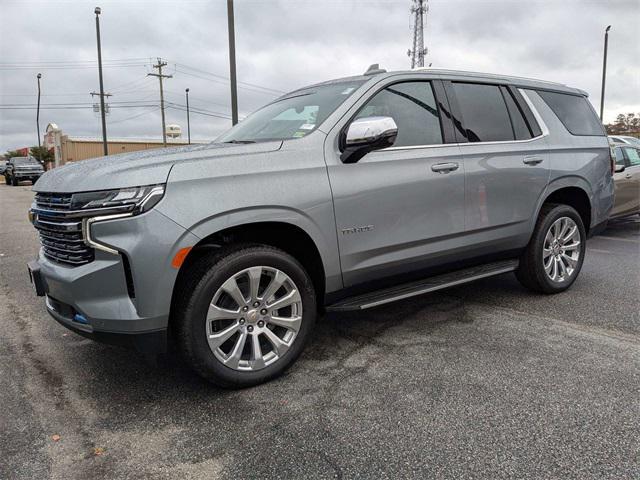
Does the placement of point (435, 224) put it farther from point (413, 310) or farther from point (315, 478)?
point (315, 478)

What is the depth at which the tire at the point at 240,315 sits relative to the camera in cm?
273

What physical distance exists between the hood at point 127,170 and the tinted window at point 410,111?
86 centimetres

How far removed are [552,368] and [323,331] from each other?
1.63m

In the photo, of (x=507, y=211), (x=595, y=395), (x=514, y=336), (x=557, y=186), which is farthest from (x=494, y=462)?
(x=557, y=186)

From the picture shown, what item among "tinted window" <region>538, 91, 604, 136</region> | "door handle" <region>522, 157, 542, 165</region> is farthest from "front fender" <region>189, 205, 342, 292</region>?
"tinted window" <region>538, 91, 604, 136</region>

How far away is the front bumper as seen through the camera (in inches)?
100

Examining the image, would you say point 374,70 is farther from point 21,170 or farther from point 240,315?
point 21,170

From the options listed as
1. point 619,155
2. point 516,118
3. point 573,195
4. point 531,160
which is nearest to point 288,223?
point 531,160

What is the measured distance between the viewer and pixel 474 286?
522 centimetres

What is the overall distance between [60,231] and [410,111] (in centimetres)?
245

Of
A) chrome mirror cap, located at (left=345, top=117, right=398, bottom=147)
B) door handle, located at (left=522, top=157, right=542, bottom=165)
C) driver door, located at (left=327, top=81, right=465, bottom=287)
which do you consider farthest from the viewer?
door handle, located at (left=522, top=157, right=542, bottom=165)

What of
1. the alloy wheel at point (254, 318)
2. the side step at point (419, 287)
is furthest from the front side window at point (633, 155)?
the alloy wheel at point (254, 318)

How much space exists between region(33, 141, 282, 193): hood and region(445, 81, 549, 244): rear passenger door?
1.63 metres

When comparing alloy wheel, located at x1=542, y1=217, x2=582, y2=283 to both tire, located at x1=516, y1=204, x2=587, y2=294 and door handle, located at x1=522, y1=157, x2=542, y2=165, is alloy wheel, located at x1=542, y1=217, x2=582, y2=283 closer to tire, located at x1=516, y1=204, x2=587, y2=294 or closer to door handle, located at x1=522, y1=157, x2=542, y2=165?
tire, located at x1=516, y1=204, x2=587, y2=294
